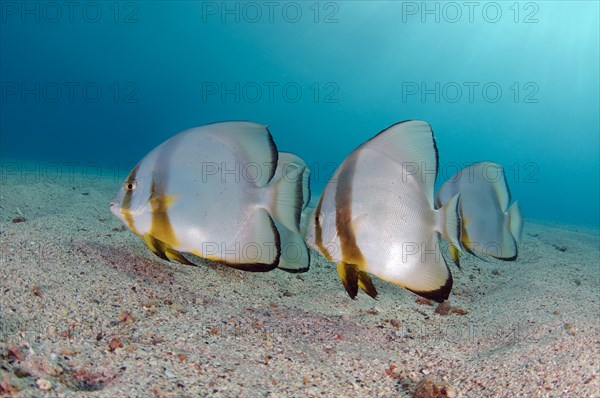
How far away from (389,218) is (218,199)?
90 cm

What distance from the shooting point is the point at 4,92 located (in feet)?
267

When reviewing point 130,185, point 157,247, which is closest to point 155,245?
point 157,247

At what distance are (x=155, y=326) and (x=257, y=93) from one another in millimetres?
105639

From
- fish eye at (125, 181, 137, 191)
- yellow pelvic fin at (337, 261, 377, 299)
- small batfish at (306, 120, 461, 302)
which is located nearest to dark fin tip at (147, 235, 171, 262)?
A: fish eye at (125, 181, 137, 191)

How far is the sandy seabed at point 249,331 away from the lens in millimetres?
1938

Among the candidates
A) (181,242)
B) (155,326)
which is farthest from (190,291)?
(181,242)

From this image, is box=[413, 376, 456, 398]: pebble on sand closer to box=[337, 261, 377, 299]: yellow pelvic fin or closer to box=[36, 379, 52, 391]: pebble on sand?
box=[337, 261, 377, 299]: yellow pelvic fin

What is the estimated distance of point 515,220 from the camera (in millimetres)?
3902

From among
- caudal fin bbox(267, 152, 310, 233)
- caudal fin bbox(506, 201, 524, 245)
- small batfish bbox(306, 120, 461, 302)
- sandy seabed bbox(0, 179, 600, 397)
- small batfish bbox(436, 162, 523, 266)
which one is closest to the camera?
sandy seabed bbox(0, 179, 600, 397)

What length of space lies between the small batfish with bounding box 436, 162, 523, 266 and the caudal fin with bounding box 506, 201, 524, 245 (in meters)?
0.06

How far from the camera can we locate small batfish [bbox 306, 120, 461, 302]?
80.4 inches

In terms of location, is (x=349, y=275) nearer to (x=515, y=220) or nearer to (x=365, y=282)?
(x=365, y=282)

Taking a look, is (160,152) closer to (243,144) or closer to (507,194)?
(243,144)

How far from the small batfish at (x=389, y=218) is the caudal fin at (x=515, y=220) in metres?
2.07
